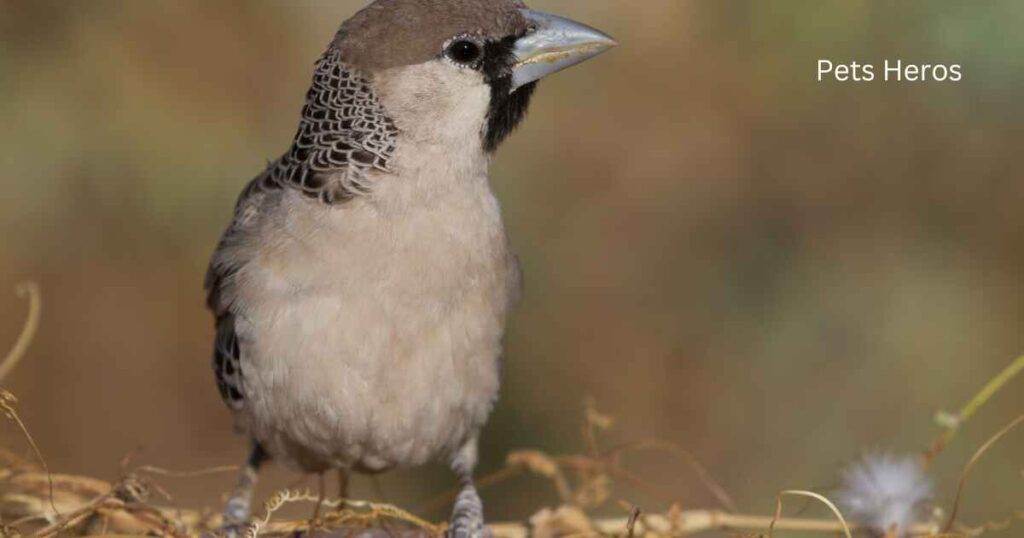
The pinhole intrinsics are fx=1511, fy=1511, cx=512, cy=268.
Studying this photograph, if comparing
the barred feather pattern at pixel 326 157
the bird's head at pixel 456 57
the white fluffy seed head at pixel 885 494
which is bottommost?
the white fluffy seed head at pixel 885 494

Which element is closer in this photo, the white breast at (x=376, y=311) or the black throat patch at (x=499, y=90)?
the white breast at (x=376, y=311)

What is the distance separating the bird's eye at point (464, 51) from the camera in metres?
4.38

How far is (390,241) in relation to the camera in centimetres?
426

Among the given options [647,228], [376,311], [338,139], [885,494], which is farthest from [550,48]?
[647,228]

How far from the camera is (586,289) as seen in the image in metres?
6.93

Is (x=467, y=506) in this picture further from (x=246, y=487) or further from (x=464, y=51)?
(x=464, y=51)

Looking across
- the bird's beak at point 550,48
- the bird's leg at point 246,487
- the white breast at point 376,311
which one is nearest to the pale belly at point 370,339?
the white breast at point 376,311

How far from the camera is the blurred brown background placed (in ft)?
20.8

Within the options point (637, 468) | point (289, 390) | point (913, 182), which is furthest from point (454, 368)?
point (913, 182)

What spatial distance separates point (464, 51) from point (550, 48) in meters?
0.26

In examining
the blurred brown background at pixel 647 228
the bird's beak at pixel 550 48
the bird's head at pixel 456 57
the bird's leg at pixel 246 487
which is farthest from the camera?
the blurred brown background at pixel 647 228

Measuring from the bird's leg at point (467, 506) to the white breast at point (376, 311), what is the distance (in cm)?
29

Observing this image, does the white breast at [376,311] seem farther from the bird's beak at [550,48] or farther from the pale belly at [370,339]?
the bird's beak at [550,48]

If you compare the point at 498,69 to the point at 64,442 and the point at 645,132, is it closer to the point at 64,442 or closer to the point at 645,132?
the point at 645,132
